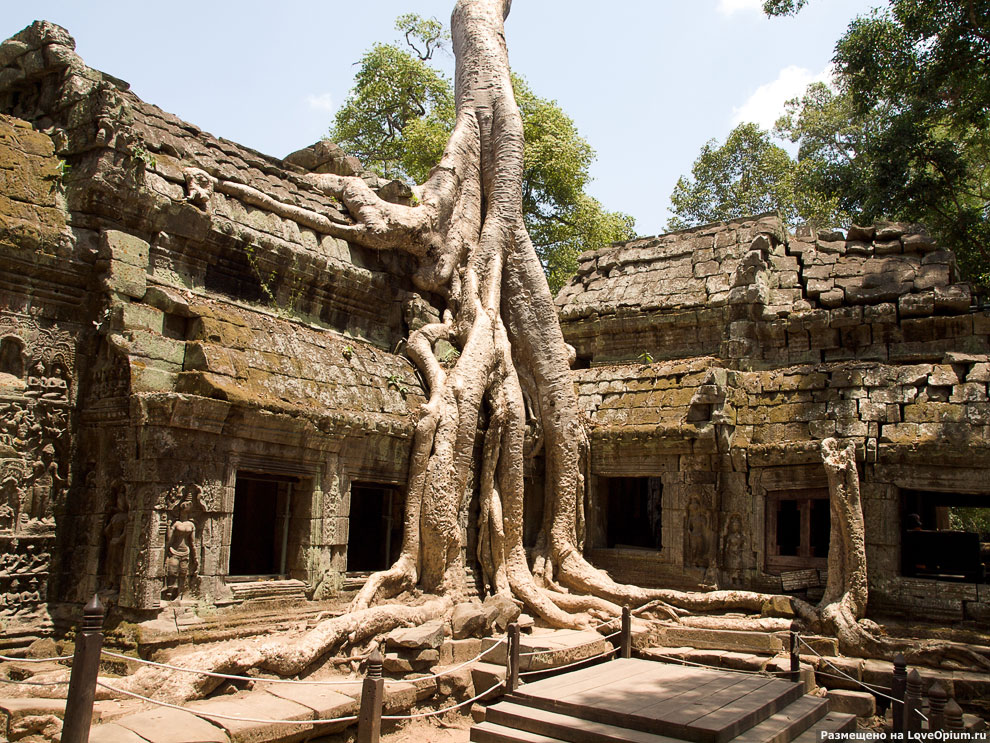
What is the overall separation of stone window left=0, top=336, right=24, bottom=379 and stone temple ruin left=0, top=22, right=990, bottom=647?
0.04ft

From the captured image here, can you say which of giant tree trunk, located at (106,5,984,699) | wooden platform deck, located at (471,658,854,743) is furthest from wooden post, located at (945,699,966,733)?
giant tree trunk, located at (106,5,984,699)

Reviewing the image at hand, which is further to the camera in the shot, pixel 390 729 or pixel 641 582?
pixel 641 582

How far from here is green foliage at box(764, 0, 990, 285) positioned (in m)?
12.3

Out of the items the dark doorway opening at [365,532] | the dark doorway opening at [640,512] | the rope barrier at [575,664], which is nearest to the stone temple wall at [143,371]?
the rope barrier at [575,664]

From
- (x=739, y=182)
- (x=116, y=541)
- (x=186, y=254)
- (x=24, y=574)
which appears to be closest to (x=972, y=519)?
(x=739, y=182)

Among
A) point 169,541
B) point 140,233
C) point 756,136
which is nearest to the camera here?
point 169,541

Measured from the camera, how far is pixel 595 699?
5.82m

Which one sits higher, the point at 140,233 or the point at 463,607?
the point at 140,233

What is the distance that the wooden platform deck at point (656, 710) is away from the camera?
5.27m

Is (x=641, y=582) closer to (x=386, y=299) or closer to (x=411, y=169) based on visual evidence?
(x=386, y=299)

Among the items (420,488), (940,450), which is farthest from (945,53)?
(420,488)

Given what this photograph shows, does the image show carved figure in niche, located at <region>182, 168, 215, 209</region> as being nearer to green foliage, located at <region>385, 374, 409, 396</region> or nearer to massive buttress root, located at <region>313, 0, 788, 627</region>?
massive buttress root, located at <region>313, 0, 788, 627</region>

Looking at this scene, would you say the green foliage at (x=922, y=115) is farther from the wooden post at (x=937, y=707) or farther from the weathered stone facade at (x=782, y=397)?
the wooden post at (x=937, y=707)

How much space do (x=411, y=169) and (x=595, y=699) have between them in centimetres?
1676
